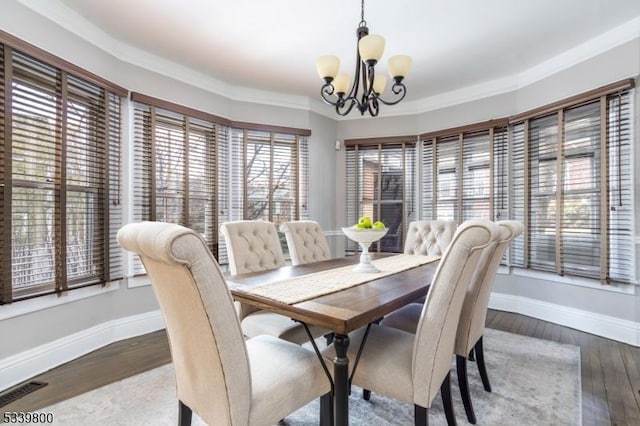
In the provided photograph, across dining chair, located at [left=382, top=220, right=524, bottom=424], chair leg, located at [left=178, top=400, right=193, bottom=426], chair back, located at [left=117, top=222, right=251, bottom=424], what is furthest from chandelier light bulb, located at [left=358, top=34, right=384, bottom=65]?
chair leg, located at [left=178, top=400, right=193, bottom=426]

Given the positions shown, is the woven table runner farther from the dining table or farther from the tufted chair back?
the tufted chair back

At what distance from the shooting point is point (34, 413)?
1.82 m

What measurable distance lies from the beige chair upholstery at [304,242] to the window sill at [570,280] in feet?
7.65

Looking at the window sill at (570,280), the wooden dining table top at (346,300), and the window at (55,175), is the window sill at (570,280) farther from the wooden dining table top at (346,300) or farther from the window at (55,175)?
the window at (55,175)

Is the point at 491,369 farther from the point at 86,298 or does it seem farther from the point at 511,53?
the point at 86,298

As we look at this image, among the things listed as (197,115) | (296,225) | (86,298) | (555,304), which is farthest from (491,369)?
(197,115)

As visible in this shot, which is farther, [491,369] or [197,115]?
[197,115]

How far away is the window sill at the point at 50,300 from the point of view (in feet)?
7.08

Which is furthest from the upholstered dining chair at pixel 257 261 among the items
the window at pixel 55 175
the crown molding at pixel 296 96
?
the crown molding at pixel 296 96

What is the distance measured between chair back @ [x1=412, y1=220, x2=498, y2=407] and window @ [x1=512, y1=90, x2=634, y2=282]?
8.09 feet

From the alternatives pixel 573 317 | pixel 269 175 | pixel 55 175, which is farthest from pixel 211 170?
pixel 573 317

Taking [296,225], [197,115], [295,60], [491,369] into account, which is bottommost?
[491,369]

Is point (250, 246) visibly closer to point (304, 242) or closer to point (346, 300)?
point (304, 242)

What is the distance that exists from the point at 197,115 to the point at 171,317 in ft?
9.47
